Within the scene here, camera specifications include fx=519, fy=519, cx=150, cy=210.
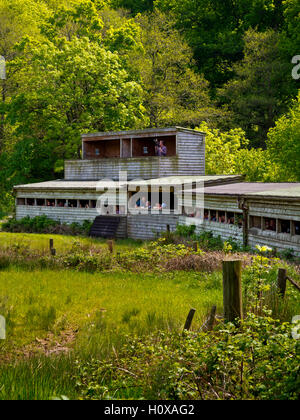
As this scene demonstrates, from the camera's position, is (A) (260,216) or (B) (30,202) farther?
(B) (30,202)

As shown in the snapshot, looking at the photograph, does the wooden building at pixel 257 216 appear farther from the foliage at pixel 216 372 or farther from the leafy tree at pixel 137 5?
the leafy tree at pixel 137 5

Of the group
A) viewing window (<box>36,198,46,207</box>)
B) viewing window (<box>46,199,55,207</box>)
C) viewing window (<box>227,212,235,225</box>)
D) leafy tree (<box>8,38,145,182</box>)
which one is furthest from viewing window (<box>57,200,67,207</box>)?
viewing window (<box>227,212,235,225</box>)

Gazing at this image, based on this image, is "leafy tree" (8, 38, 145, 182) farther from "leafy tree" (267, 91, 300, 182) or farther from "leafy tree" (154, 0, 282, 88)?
"leafy tree" (154, 0, 282, 88)

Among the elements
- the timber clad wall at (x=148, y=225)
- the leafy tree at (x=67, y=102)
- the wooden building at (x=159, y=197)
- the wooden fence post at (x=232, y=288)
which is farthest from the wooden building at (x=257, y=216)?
the leafy tree at (x=67, y=102)

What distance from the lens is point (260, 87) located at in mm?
53312

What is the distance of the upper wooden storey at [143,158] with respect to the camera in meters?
37.1

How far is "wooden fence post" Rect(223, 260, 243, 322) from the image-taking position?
7.87 m

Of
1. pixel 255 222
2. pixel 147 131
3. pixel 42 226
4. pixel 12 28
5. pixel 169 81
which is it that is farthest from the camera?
pixel 169 81

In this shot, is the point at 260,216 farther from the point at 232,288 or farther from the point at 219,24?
the point at 219,24

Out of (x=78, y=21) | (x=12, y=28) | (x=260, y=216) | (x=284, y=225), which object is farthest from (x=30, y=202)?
(x=284, y=225)

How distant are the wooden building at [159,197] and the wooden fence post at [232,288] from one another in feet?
29.1

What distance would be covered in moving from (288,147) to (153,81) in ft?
82.4

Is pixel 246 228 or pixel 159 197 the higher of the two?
pixel 159 197

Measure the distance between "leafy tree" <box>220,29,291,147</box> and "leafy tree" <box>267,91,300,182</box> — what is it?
1364cm
